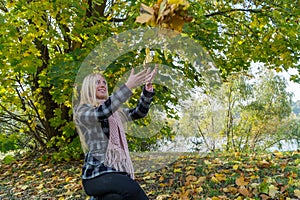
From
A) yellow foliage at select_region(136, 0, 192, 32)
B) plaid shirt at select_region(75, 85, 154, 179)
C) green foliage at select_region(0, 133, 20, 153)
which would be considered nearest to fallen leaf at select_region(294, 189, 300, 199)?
plaid shirt at select_region(75, 85, 154, 179)

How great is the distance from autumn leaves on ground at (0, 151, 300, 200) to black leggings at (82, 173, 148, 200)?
58.8 inches

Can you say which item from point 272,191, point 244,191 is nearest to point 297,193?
point 272,191

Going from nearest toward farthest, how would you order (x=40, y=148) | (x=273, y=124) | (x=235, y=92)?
(x=40, y=148), (x=235, y=92), (x=273, y=124)

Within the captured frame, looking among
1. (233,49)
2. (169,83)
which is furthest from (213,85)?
(233,49)

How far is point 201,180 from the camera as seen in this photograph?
381 cm

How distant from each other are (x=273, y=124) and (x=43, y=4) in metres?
7.77

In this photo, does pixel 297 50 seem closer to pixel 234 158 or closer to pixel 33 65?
pixel 234 158

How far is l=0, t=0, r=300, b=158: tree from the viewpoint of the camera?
4.12 m

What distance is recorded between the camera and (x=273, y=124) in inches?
382

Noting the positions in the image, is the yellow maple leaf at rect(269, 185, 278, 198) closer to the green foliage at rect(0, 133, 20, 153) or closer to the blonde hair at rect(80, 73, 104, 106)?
the blonde hair at rect(80, 73, 104, 106)

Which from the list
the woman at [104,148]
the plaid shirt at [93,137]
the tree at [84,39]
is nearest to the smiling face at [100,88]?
the woman at [104,148]

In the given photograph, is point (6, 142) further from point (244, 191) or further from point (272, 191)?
point (272, 191)

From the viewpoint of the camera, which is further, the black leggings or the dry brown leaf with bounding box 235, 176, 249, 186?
the dry brown leaf with bounding box 235, 176, 249, 186

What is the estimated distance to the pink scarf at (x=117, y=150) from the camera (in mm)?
2080
